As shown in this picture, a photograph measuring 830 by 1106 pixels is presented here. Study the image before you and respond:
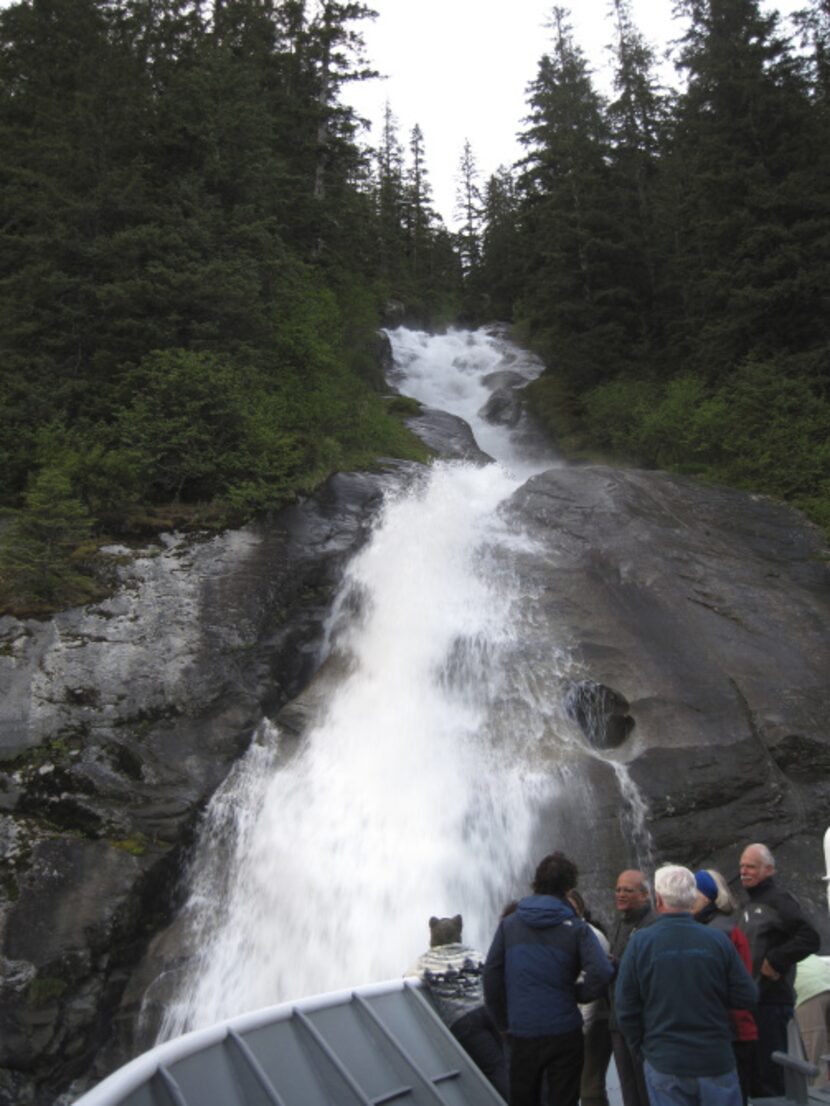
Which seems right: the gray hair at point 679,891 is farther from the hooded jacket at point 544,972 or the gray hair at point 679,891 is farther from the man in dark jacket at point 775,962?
the man in dark jacket at point 775,962

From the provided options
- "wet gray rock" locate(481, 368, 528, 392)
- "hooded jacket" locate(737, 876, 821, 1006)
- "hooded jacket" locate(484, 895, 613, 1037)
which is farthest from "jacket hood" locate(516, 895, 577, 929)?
"wet gray rock" locate(481, 368, 528, 392)

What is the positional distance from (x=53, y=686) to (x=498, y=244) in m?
43.9

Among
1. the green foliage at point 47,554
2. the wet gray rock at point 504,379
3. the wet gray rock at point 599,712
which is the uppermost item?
the wet gray rock at point 504,379

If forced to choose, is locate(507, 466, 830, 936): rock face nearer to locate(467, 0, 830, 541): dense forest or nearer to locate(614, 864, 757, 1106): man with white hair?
locate(467, 0, 830, 541): dense forest

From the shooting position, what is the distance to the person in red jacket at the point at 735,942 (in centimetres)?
434

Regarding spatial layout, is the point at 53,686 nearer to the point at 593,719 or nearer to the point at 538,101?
the point at 593,719

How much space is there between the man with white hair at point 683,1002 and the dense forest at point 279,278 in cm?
941

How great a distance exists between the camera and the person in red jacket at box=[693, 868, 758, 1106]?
171 inches

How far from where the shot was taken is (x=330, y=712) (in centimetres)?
1155

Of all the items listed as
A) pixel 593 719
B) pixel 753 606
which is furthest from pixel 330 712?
pixel 753 606

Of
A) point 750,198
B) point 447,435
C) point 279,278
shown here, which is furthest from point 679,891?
point 750,198

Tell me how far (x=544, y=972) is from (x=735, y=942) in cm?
110

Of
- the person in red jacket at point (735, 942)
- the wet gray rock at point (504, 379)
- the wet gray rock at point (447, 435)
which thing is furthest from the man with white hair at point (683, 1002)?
the wet gray rock at point (504, 379)

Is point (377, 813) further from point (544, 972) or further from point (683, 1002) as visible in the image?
point (683, 1002)
